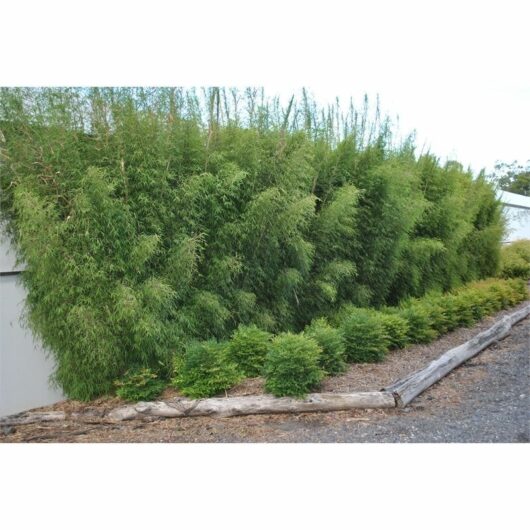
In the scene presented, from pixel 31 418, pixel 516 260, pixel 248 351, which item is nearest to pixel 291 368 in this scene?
pixel 248 351

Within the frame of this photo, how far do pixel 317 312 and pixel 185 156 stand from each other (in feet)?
5.88

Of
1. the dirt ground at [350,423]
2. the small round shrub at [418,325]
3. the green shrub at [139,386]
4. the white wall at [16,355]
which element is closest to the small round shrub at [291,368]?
the dirt ground at [350,423]

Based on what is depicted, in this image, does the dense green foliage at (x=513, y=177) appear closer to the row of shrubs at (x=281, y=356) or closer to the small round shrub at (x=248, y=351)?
the row of shrubs at (x=281, y=356)

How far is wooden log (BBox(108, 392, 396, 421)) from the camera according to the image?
3648mm

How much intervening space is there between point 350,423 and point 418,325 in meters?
1.99

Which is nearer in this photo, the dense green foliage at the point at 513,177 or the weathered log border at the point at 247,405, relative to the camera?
the weathered log border at the point at 247,405

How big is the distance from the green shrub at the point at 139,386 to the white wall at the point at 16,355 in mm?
501

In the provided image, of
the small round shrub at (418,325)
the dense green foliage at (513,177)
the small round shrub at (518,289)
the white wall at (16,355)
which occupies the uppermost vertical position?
the dense green foliage at (513,177)

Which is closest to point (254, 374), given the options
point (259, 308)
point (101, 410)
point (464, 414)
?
point (259, 308)

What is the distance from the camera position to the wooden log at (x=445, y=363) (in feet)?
12.6

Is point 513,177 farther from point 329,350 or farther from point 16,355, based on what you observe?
point 16,355

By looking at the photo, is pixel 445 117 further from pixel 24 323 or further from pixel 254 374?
pixel 24 323

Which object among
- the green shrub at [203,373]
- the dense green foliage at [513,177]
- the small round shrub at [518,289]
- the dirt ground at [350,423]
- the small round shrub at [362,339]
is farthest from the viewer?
Answer: the small round shrub at [518,289]

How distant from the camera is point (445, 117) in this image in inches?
163
